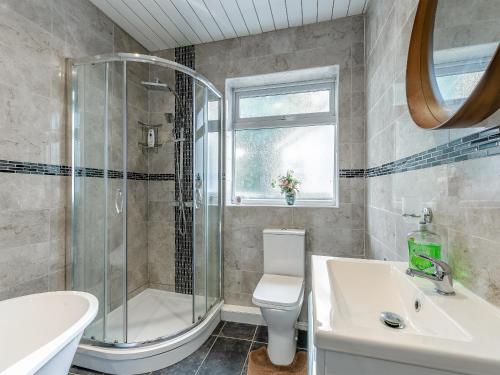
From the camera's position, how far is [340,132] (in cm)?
211

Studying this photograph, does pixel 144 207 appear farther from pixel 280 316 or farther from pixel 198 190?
pixel 280 316

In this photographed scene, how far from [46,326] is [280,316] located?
138cm

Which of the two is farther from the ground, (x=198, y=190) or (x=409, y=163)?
(x=409, y=163)

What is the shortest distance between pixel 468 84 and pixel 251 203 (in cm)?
195

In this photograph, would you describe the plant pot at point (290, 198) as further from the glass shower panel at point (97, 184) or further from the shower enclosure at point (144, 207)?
the glass shower panel at point (97, 184)

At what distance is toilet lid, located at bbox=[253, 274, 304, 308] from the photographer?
161 cm

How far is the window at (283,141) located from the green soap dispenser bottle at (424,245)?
138 cm

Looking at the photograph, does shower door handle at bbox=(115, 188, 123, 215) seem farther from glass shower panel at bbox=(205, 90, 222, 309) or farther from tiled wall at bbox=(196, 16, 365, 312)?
tiled wall at bbox=(196, 16, 365, 312)

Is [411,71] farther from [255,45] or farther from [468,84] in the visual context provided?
[255,45]

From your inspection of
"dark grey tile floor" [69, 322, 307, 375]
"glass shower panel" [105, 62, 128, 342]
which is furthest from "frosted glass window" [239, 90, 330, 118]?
"dark grey tile floor" [69, 322, 307, 375]

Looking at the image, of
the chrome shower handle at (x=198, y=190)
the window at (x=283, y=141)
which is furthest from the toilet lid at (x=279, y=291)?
the chrome shower handle at (x=198, y=190)

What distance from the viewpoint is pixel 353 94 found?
6.79ft

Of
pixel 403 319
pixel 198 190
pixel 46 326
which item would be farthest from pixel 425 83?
pixel 46 326

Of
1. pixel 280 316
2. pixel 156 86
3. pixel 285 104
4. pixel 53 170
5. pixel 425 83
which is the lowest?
pixel 280 316
